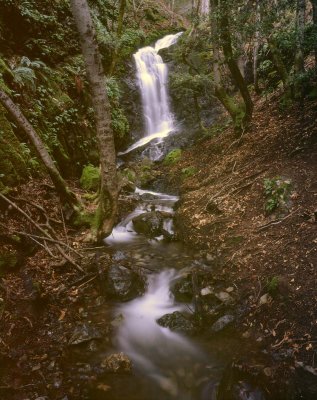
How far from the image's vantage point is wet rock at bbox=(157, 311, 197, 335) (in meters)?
4.99

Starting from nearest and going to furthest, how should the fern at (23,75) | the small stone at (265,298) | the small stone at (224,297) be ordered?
the small stone at (265,298) → the small stone at (224,297) → the fern at (23,75)

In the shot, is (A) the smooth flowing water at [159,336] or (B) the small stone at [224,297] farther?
(B) the small stone at [224,297]

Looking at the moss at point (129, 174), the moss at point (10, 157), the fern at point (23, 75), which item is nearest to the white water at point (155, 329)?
the moss at point (129, 174)

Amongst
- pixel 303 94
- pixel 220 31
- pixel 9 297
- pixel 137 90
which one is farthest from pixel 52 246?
pixel 137 90

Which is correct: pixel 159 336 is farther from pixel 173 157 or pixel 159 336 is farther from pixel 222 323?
pixel 173 157

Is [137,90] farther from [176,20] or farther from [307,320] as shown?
[307,320]

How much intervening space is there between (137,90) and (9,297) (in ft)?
46.2

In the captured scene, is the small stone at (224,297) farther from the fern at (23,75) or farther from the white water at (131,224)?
the fern at (23,75)

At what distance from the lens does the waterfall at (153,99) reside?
15.7m

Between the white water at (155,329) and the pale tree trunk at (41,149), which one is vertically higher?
the pale tree trunk at (41,149)

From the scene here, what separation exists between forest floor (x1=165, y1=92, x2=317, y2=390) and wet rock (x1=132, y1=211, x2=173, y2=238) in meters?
0.48

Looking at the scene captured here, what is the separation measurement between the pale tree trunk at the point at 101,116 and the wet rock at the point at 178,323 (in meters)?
2.42

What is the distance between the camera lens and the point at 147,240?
7.98m

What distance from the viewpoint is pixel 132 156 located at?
14320mm
